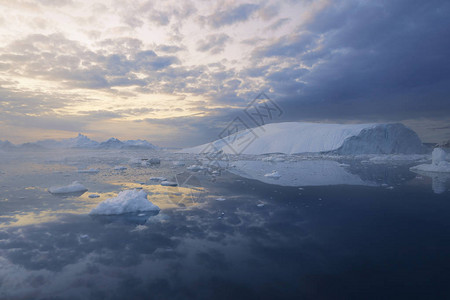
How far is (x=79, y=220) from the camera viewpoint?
213 inches

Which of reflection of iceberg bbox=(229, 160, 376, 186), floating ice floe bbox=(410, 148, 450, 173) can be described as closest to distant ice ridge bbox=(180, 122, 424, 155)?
floating ice floe bbox=(410, 148, 450, 173)

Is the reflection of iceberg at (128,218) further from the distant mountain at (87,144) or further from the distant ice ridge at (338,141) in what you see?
the distant mountain at (87,144)

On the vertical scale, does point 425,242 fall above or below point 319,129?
below

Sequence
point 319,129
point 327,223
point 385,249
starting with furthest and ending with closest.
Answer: point 319,129 < point 327,223 < point 385,249

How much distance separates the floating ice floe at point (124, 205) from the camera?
5.93 m

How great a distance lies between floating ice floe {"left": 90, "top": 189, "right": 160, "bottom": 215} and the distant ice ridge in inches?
1120

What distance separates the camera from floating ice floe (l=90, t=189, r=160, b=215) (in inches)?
233

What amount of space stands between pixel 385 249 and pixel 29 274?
17.9ft

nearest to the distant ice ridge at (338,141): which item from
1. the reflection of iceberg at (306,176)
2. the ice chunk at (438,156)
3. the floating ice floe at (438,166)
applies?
the ice chunk at (438,156)

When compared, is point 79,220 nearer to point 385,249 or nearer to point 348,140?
point 385,249

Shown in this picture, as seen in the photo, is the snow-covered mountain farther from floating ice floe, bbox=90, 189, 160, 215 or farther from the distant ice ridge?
floating ice floe, bbox=90, 189, 160, 215

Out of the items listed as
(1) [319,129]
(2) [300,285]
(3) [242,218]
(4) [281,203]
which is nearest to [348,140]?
(1) [319,129]

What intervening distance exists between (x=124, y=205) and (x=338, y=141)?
30711 millimetres

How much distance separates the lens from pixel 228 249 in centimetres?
408
